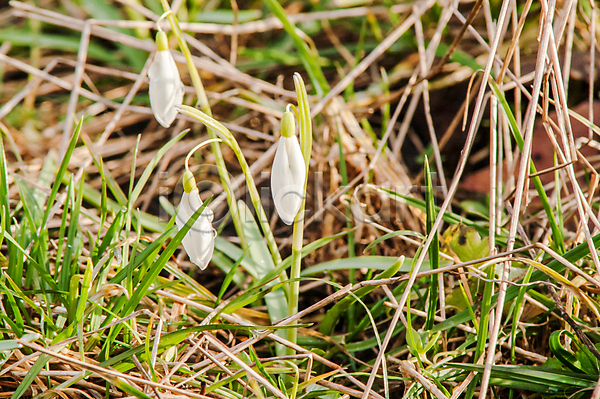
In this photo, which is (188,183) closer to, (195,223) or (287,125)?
(195,223)

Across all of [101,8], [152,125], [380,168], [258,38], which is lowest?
[380,168]

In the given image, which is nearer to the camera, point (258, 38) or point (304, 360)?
point (304, 360)

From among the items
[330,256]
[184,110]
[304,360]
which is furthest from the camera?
[330,256]

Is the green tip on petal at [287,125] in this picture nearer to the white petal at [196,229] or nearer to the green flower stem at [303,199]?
the green flower stem at [303,199]

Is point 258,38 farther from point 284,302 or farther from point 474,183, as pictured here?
point 284,302

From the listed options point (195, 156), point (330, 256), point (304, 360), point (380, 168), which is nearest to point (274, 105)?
point (195, 156)
